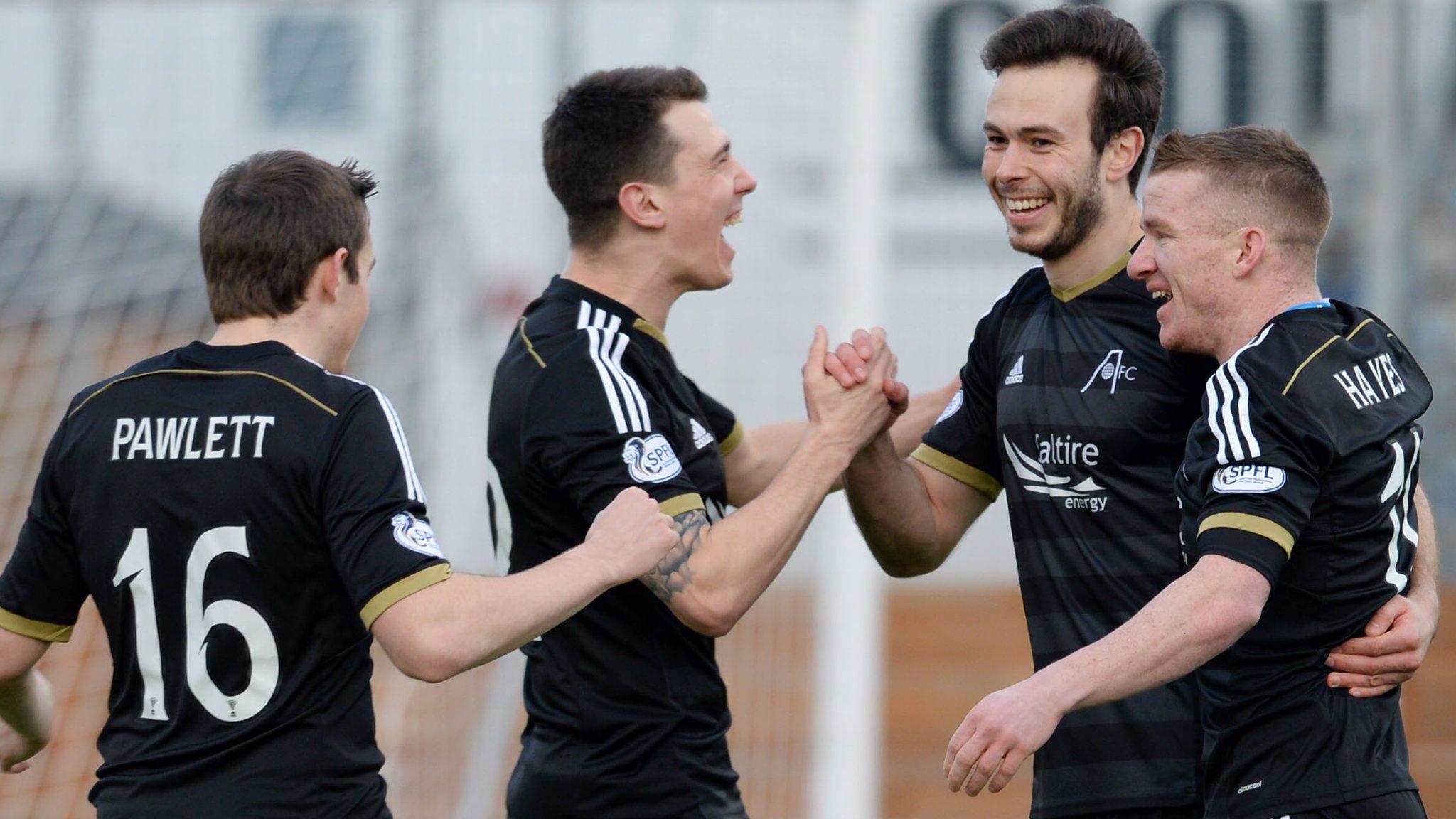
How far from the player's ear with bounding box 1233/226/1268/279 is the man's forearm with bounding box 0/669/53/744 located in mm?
2340

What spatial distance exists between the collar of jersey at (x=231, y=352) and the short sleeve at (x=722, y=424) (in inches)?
48.5

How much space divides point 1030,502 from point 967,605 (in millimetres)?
8475

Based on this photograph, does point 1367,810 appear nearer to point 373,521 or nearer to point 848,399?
point 848,399

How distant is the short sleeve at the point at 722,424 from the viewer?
149 inches

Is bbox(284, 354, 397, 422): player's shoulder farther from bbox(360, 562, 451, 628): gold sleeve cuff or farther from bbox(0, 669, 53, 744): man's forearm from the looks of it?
bbox(0, 669, 53, 744): man's forearm

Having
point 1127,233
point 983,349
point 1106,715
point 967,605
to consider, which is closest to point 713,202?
point 983,349

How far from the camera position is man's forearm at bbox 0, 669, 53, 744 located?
2.90 meters

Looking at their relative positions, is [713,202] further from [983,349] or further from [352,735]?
[352,735]

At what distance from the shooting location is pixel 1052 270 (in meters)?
3.22

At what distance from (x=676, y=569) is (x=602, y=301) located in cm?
69

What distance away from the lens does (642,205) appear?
11.7 ft

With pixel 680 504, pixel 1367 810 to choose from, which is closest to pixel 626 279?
pixel 680 504

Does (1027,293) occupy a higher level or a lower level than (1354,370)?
higher

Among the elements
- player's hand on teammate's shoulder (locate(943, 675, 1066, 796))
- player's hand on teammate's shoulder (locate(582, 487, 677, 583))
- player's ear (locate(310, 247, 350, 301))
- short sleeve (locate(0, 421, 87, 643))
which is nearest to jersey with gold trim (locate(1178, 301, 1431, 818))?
player's hand on teammate's shoulder (locate(943, 675, 1066, 796))
